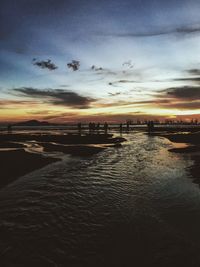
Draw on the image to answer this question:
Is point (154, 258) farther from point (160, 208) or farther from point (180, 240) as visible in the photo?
point (160, 208)

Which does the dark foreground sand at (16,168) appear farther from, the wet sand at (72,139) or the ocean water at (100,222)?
the wet sand at (72,139)

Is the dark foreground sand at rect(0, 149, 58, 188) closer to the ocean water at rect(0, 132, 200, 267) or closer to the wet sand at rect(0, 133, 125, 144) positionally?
the ocean water at rect(0, 132, 200, 267)

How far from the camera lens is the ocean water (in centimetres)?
588

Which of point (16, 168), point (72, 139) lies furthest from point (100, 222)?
point (72, 139)

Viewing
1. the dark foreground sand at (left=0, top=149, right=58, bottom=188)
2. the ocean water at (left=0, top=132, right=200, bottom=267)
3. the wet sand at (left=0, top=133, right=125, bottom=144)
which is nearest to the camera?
the ocean water at (left=0, top=132, right=200, bottom=267)

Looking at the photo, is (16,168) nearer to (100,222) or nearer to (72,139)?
(100,222)

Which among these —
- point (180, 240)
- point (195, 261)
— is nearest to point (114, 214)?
point (180, 240)

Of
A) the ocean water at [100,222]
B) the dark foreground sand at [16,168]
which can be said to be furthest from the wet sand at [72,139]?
the ocean water at [100,222]

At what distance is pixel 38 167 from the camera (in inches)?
693

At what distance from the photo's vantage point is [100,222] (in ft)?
25.9

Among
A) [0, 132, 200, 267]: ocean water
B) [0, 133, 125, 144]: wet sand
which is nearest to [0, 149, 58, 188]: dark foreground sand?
[0, 132, 200, 267]: ocean water

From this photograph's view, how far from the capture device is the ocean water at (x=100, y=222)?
5879 mm

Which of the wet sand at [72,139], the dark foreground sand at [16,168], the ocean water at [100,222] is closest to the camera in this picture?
the ocean water at [100,222]

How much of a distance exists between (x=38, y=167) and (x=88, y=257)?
12.3 metres
